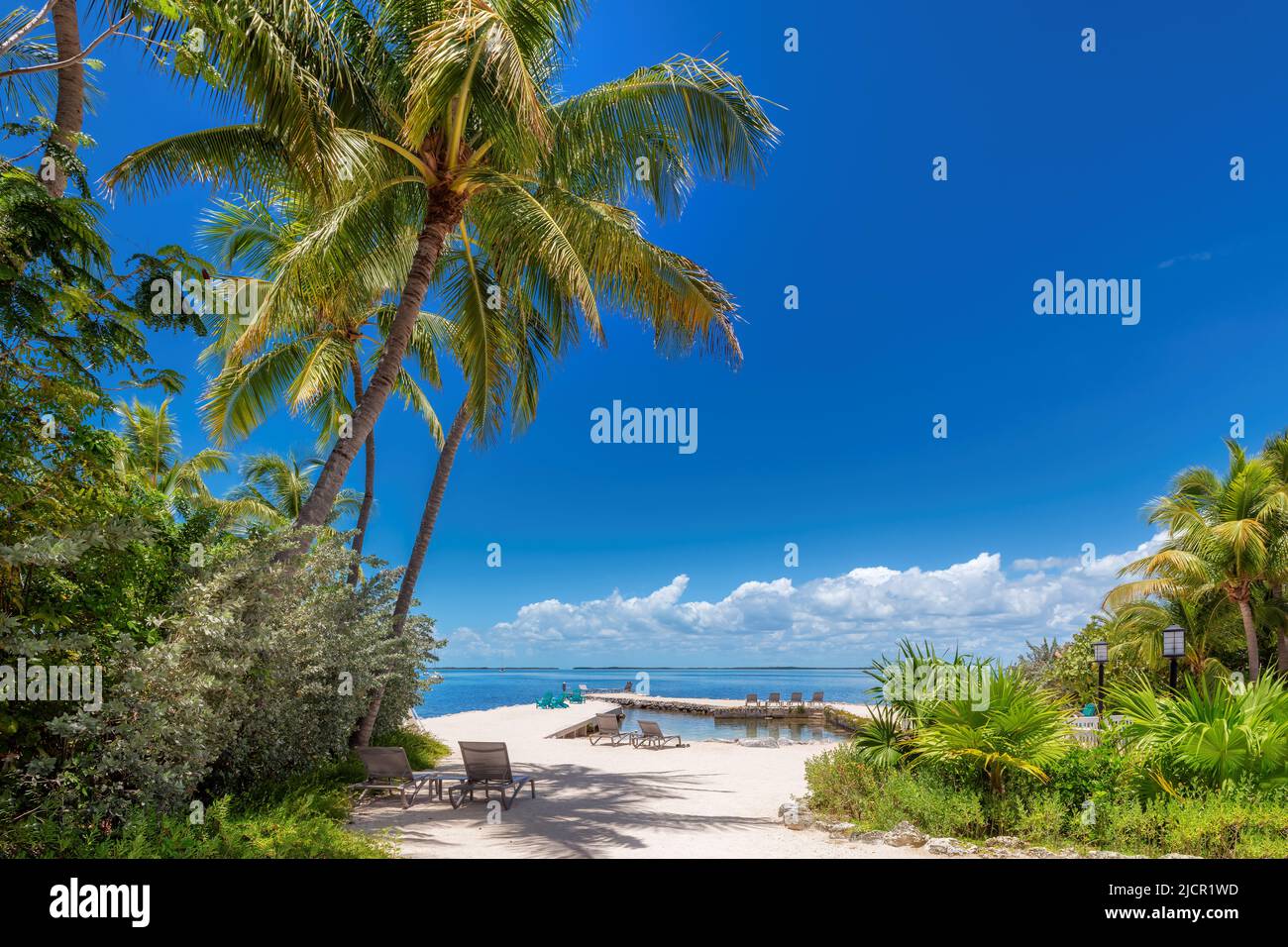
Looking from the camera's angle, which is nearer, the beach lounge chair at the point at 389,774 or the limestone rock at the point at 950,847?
the limestone rock at the point at 950,847

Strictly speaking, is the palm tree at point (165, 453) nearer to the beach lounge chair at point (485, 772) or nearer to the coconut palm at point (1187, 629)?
the beach lounge chair at point (485, 772)

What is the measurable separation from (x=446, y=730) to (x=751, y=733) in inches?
404

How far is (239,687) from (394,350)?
15.3ft

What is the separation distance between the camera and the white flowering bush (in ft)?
17.6

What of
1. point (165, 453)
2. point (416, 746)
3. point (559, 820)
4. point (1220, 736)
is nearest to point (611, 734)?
point (416, 746)

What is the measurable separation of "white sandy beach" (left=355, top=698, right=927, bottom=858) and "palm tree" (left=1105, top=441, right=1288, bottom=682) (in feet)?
40.4

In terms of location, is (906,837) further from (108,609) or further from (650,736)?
(650,736)

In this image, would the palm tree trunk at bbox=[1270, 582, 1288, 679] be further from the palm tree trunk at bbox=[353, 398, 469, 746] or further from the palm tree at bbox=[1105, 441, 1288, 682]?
the palm tree trunk at bbox=[353, 398, 469, 746]

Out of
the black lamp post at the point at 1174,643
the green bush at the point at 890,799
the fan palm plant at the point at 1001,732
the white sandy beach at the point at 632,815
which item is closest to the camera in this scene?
the white sandy beach at the point at 632,815

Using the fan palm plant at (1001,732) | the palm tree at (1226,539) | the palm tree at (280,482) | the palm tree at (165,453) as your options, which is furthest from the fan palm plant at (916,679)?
the palm tree at (280,482)

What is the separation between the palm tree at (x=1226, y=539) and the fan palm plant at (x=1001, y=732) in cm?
1387

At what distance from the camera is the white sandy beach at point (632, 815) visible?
22.1 ft
